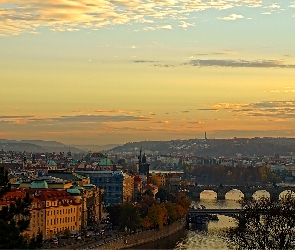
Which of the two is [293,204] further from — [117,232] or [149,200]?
[149,200]

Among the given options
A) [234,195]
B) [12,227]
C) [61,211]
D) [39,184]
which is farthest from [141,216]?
[234,195]

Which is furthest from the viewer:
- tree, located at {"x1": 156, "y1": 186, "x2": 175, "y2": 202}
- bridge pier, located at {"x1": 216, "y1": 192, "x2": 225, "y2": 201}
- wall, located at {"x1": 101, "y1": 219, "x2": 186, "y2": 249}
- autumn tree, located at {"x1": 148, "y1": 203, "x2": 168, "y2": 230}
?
bridge pier, located at {"x1": 216, "y1": 192, "x2": 225, "y2": 201}

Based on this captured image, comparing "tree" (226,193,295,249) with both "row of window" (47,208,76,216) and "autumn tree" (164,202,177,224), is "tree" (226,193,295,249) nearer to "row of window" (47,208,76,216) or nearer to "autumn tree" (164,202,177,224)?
"row of window" (47,208,76,216)

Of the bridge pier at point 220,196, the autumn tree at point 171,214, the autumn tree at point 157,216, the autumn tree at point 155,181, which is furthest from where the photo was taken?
the bridge pier at point 220,196

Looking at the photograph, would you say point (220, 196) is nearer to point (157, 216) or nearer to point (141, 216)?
point (141, 216)

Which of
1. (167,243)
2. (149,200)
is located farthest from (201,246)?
(149,200)

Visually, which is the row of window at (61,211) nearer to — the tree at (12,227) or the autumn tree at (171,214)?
the autumn tree at (171,214)

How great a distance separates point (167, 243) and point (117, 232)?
2.80m

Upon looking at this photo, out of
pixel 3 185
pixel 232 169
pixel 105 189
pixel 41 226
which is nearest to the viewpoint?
pixel 3 185

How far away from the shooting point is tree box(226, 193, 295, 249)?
2475 cm

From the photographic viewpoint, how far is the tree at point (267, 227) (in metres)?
24.8

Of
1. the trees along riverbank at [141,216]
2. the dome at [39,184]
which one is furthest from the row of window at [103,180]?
the dome at [39,184]

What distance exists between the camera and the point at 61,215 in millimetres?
48531

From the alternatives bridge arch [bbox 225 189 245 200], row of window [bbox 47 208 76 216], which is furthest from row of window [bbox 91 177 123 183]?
bridge arch [bbox 225 189 245 200]
